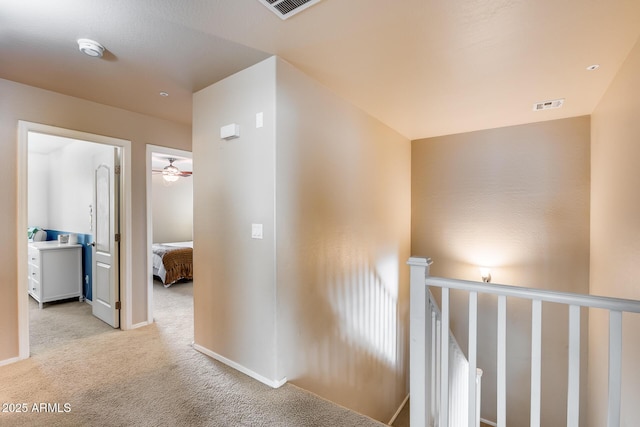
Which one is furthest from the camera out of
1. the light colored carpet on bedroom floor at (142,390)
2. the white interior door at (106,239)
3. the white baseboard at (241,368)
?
the white interior door at (106,239)

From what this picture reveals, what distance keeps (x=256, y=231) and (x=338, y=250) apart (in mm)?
915

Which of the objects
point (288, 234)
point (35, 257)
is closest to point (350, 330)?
point (288, 234)

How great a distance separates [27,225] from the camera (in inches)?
103

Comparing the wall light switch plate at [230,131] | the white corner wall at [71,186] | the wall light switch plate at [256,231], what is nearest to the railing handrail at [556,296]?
the wall light switch plate at [256,231]

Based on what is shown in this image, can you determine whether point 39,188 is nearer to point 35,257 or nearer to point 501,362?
point 35,257

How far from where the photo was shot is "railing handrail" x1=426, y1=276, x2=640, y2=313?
1215 millimetres

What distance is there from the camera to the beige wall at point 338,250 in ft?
7.57

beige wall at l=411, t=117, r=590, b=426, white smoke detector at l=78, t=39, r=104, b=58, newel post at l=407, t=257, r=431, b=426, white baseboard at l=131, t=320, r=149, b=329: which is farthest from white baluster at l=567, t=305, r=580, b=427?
white baseboard at l=131, t=320, r=149, b=329

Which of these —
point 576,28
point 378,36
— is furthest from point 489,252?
point 378,36

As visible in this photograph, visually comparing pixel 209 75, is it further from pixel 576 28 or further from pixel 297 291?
pixel 576 28

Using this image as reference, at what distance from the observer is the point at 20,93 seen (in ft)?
8.60

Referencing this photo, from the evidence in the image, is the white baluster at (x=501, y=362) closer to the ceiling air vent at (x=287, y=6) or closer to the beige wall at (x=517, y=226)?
the ceiling air vent at (x=287, y=6)

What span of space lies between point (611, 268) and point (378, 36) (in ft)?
9.06

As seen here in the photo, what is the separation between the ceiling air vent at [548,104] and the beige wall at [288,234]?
1.74m
